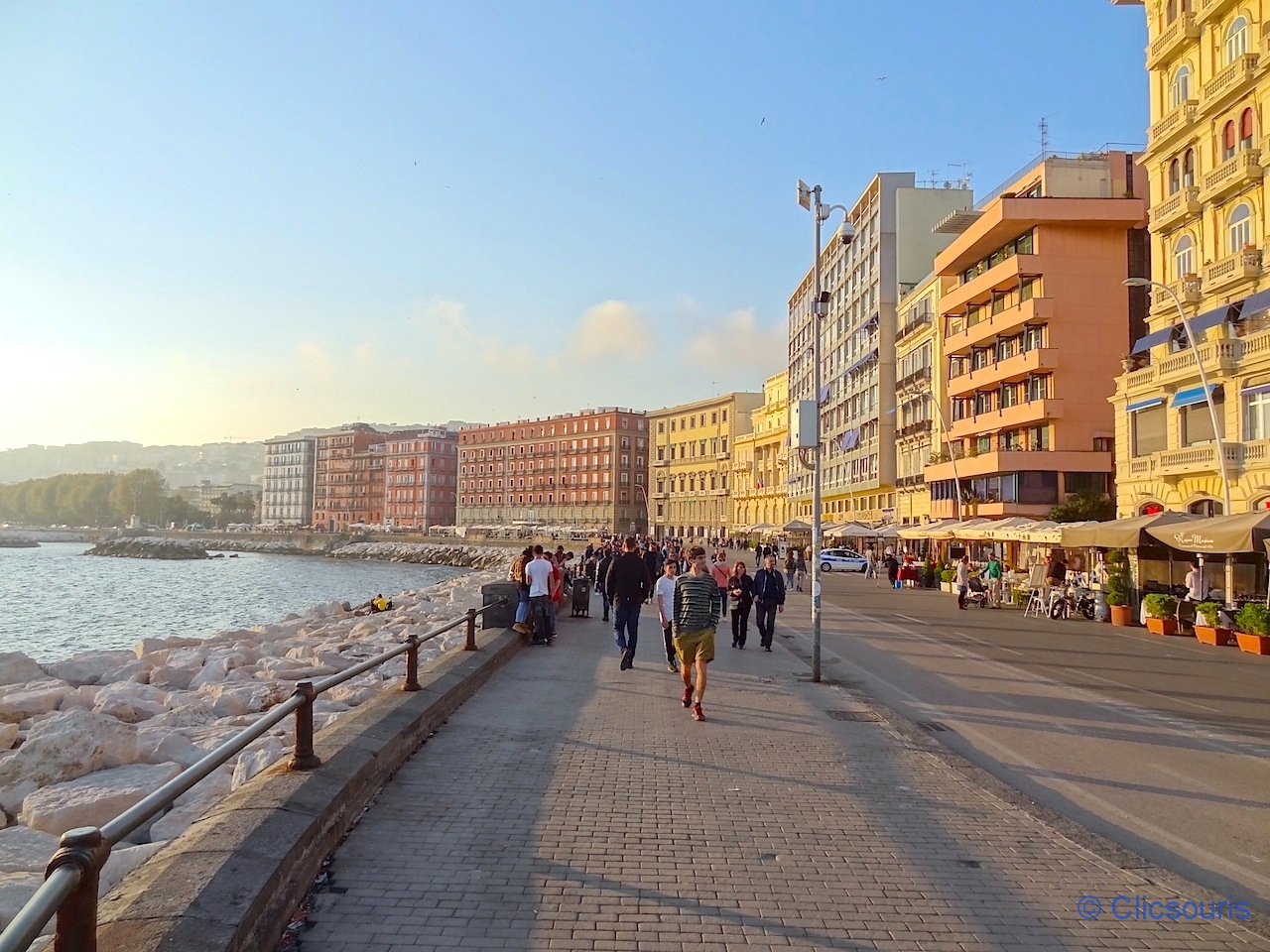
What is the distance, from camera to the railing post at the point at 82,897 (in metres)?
2.63

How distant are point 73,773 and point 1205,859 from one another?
9.26m

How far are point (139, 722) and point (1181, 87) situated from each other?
32862 mm

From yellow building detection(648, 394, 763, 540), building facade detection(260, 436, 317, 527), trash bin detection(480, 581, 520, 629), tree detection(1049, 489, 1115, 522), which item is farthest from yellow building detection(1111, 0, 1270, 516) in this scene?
building facade detection(260, 436, 317, 527)

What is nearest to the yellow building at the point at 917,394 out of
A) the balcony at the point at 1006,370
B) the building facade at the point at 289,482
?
the balcony at the point at 1006,370

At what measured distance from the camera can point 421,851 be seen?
16.0ft

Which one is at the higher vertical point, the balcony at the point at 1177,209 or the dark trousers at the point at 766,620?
the balcony at the point at 1177,209

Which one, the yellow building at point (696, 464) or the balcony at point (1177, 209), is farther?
the yellow building at point (696, 464)

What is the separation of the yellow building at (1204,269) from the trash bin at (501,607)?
19.0 metres

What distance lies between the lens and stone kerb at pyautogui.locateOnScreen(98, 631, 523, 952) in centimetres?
337

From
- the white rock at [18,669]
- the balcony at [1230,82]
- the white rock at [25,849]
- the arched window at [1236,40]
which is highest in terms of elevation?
the arched window at [1236,40]

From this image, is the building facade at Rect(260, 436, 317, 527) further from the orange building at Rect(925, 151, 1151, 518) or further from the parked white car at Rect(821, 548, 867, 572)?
the orange building at Rect(925, 151, 1151, 518)

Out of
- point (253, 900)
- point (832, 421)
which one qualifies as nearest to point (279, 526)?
point (832, 421)

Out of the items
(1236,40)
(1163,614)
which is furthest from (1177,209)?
(1163,614)

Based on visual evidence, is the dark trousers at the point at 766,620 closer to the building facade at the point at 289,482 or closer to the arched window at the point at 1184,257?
the arched window at the point at 1184,257
